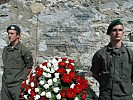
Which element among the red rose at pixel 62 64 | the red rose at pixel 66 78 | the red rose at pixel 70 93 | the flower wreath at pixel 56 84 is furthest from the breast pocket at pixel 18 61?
the red rose at pixel 70 93

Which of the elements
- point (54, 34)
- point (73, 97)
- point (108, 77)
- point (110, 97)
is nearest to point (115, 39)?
point (108, 77)

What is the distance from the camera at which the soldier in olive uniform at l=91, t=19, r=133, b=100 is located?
9.06 ft

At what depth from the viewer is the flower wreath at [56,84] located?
3.07 m

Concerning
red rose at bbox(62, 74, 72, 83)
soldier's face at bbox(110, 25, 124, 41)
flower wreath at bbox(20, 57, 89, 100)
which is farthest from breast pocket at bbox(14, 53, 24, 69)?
soldier's face at bbox(110, 25, 124, 41)

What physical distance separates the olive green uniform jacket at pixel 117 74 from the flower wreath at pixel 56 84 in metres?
0.36

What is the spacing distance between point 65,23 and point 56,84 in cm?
154

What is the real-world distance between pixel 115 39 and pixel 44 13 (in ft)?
6.36

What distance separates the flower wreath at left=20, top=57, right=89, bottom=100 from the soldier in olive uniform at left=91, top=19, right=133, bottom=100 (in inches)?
14.1

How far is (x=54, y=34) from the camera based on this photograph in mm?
4402

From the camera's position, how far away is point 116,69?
9.16 feet

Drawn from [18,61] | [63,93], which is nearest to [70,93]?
[63,93]

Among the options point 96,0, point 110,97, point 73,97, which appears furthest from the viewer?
point 96,0

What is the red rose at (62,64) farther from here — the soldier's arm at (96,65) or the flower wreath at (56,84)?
the soldier's arm at (96,65)

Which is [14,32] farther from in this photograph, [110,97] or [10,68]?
[110,97]
